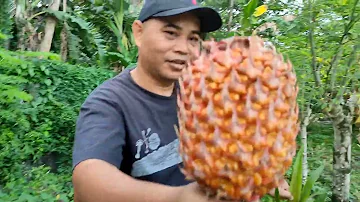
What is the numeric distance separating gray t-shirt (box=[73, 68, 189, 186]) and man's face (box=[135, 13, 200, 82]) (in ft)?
0.38

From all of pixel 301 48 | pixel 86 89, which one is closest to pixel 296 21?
pixel 301 48

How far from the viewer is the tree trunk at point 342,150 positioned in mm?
3855

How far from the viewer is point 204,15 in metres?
1.46

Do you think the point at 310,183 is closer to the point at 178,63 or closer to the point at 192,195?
the point at 178,63

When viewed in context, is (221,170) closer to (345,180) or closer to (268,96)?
(268,96)

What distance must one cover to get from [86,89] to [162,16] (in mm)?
5976

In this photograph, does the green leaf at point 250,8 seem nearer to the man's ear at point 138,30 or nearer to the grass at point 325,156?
the grass at point 325,156

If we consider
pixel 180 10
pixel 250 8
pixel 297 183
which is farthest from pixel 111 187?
pixel 250 8

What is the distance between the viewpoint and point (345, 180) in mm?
3961

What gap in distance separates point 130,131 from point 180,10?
1.45ft

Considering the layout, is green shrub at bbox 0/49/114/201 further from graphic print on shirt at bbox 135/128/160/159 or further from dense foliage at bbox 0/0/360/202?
graphic print on shirt at bbox 135/128/160/159

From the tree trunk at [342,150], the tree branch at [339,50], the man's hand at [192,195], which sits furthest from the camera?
the tree trunk at [342,150]

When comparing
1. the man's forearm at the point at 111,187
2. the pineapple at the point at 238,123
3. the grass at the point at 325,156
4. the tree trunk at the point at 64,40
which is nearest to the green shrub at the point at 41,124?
the tree trunk at the point at 64,40

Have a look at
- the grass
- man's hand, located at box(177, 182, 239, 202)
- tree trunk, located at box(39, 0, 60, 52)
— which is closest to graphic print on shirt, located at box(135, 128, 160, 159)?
man's hand, located at box(177, 182, 239, 202)
